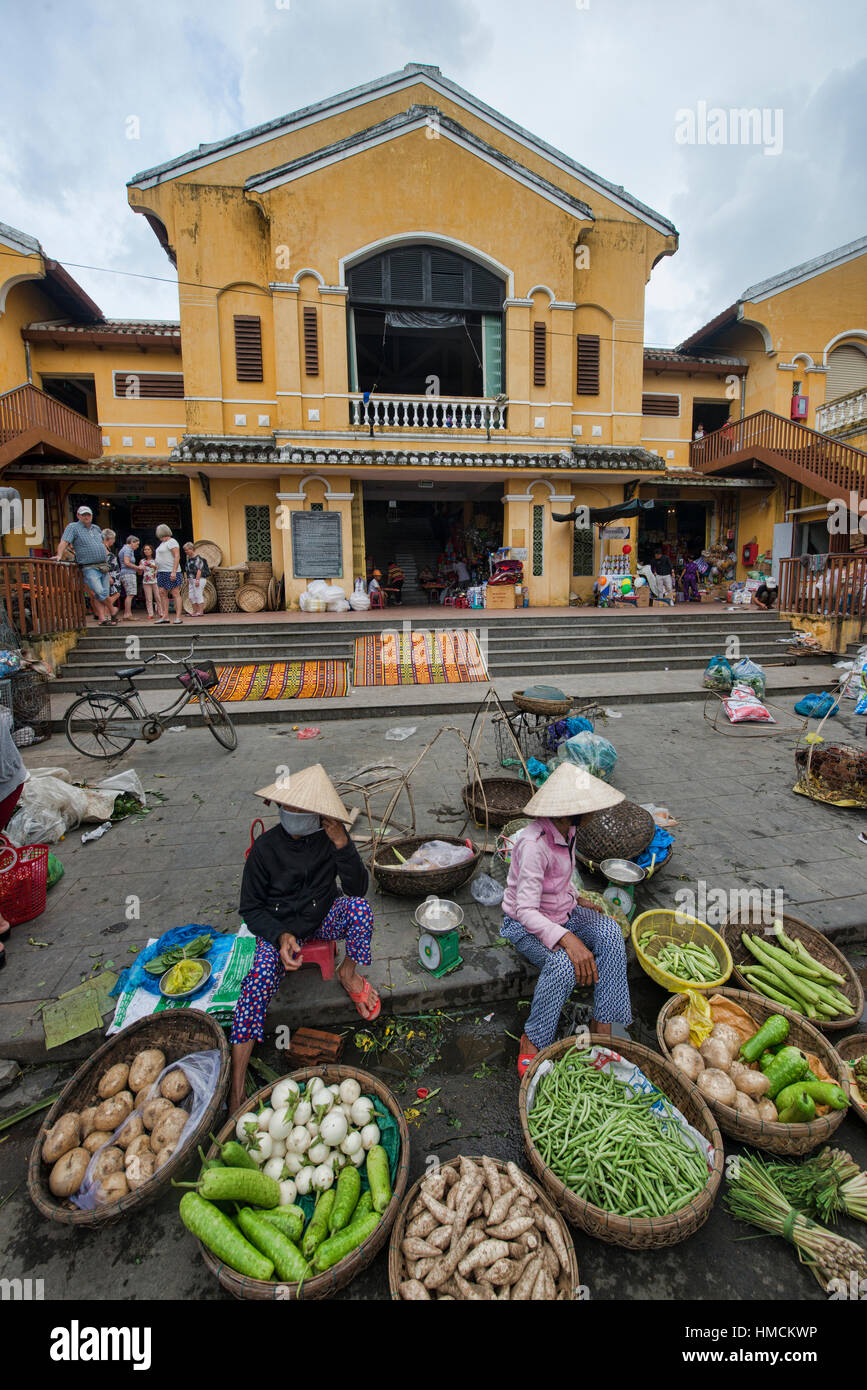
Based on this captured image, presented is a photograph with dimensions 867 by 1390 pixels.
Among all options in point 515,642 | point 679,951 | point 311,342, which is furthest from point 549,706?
point 311,342

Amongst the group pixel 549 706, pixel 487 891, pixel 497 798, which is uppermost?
pixel 549 706

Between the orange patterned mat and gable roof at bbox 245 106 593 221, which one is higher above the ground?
gable roof at bbox 245 106 593 221

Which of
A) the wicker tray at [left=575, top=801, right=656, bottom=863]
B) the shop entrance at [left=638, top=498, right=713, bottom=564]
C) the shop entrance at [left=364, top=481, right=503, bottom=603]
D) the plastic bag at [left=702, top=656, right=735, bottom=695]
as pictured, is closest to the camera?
the wicker tray at [left=575, top=801, right=656, bottom=863]

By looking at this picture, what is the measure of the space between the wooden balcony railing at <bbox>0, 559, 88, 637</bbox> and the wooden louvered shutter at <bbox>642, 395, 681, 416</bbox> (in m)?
17.0

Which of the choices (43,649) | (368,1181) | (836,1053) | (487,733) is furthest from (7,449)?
(836,1053)

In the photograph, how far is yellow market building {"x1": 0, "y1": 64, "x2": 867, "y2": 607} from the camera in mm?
13812

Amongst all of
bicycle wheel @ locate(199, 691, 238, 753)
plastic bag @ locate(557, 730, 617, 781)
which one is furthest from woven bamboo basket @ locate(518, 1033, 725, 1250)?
bicycle wheel @ locate(199, 691, 238, 753)

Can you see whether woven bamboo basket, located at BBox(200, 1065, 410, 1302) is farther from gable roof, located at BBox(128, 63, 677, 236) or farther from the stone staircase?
gable roof, located at BBox(128, 63, 677, 236)

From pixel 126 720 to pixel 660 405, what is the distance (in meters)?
18.6

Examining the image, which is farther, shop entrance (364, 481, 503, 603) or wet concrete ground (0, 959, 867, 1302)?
shop entrance (364, 481, 503, 603)

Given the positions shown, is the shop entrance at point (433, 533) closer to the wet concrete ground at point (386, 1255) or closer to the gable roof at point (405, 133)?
the gable roof at point (405, 133)

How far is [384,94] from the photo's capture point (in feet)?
47.4

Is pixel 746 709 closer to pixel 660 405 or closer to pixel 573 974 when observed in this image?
pixel 573 974
